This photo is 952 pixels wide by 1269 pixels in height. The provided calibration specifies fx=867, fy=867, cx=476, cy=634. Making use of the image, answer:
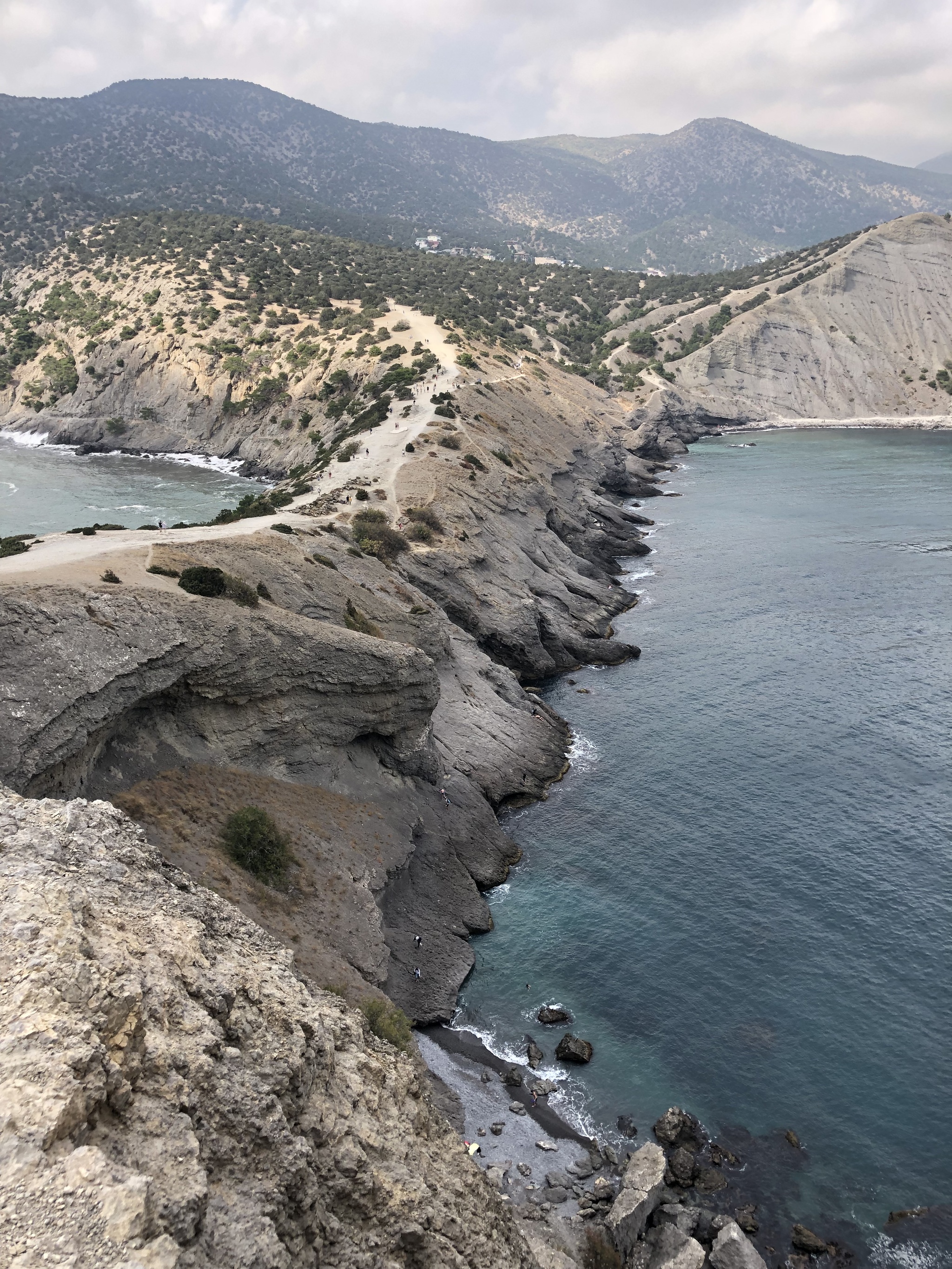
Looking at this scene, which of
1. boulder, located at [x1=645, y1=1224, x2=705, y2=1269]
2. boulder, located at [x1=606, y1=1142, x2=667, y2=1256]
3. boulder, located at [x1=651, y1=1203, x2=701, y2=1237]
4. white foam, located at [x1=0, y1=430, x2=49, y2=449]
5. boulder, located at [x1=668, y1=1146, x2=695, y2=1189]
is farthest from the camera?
white foam, located at [x1=0, y1=430, x2=49, y2=449]

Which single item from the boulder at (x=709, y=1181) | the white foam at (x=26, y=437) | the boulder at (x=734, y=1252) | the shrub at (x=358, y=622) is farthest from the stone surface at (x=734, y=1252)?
the white foam at (x=26, y=437)

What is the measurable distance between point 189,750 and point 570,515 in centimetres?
6978

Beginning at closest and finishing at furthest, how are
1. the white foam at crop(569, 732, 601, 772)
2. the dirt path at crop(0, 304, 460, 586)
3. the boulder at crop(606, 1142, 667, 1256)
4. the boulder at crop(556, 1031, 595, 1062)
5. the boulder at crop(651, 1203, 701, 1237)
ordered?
the boulder at crop(606, 1142, 667, 1256), the boulder at crop(651, 1203, 701, 1237), the boulder at crop(556, 1031, 595, 1062), the dirt path at crop(0, 304, 460, 586), the white foam at crop(569, 732, 601, 772)

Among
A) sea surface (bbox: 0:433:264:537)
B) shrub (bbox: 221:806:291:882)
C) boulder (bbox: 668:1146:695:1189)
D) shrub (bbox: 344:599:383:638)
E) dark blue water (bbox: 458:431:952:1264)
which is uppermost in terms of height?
shrub (bbox: 344:599:383:638)

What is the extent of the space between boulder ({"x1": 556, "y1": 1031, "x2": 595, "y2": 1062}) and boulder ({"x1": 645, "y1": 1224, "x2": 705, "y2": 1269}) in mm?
6861

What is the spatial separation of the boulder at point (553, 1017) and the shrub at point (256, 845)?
1198cm

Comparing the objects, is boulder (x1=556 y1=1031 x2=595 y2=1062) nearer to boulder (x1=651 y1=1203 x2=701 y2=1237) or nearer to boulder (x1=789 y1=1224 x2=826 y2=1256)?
boulder (x1=651 y1=1203 x2=701 y2=1237)

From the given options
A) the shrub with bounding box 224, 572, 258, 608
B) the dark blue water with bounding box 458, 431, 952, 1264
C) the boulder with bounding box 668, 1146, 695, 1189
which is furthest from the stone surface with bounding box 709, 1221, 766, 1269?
the shrub with bounding box 224, 572, 258, 608

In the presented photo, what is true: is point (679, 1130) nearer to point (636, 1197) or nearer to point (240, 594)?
point (636, 1197)

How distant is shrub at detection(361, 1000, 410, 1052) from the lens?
93.5 feet

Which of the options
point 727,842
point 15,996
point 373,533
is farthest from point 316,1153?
point 373,533

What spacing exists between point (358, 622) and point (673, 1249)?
3193 centimetres

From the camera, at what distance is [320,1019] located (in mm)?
21219

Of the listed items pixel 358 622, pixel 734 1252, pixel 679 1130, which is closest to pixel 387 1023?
pixel 679 1130
